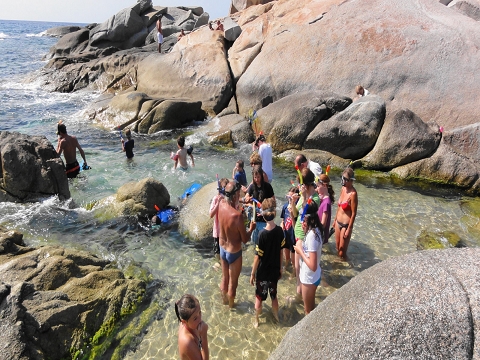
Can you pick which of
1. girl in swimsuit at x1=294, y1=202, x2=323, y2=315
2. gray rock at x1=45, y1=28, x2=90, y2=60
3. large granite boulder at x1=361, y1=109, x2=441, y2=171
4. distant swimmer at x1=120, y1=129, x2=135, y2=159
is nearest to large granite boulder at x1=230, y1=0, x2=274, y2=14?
gray rock at x1=45, y1=28, x2=90, y2=60

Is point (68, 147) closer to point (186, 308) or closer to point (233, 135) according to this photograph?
point (233, 135)

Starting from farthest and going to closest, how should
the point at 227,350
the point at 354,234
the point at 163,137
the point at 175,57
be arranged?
the point at 175,57
the point at 163,137
the point at 354,234
the point at 227,350

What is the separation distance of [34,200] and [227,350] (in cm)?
639

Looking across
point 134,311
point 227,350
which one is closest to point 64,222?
point 134,311

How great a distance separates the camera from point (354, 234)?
7.83 m

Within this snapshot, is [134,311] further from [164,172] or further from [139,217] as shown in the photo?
[164,172]

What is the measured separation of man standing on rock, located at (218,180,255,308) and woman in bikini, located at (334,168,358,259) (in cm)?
199

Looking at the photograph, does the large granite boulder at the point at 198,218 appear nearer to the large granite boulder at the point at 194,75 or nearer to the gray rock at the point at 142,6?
the large granite boulder at the point at 194,75

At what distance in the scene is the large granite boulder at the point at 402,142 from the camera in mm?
11242

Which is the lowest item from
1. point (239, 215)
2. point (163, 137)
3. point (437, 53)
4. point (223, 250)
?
point (163, 137)

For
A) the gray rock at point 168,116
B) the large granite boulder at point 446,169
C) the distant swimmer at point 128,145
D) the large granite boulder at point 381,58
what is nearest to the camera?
the large granite boulder at point 446,169

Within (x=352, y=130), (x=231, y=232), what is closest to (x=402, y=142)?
(x=352, y=130)

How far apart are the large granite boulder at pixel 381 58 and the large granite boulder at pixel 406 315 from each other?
10.9 m

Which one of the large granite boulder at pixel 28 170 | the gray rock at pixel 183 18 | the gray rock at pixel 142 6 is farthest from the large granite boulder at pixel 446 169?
the gray rock at pixel 142 6
